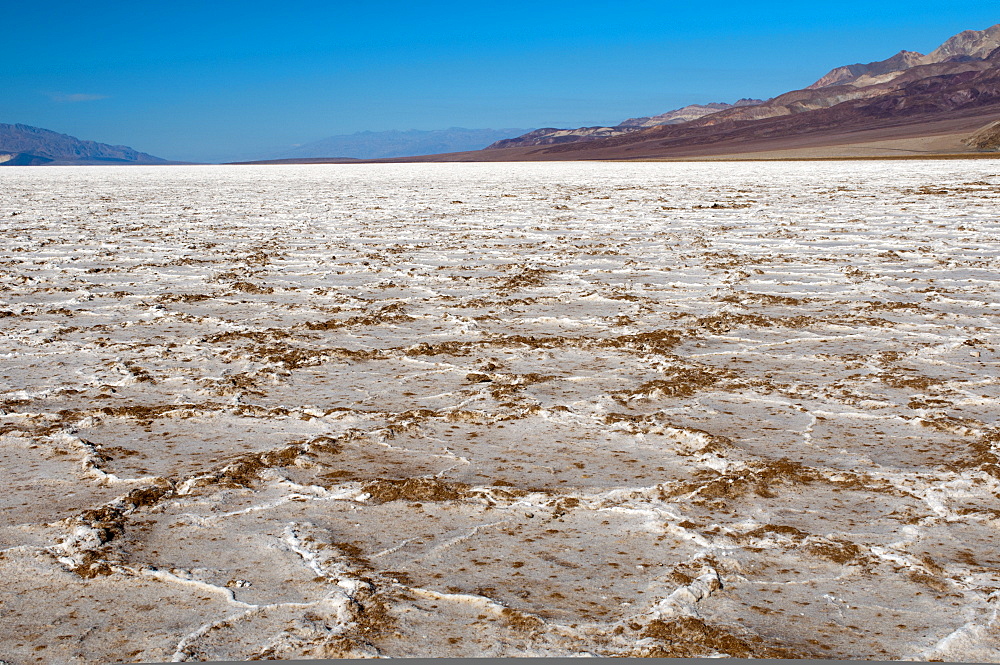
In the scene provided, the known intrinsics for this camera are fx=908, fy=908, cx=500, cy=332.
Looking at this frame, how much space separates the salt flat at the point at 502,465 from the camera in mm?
1441

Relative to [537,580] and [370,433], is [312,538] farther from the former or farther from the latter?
[370,433]

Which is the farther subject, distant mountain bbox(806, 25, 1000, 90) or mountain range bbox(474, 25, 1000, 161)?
distant mountain bbox(806, 25, 1000, 90)

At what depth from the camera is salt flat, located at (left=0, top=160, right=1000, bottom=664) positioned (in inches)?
Result: 56.7

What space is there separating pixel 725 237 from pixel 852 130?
72.2 metres

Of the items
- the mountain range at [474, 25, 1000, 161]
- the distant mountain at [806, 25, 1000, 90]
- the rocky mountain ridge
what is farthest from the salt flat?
the distant mountain at [806, 25, 1000, 90]

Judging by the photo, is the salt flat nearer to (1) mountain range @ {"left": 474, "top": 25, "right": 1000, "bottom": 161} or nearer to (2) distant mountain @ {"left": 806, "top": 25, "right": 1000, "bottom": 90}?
(1) mountain range @ {"left": 474, "top": 25, "right": 1000, "bottom": 161}

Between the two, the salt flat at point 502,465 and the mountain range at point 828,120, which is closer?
the salt flat at point 502,465

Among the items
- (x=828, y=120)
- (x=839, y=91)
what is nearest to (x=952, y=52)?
(x=839, y=91)

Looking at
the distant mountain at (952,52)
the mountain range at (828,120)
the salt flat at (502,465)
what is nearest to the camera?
the salt flat at (502,465)

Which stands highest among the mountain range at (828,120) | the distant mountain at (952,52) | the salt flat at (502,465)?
the distant mountain at (952,52)

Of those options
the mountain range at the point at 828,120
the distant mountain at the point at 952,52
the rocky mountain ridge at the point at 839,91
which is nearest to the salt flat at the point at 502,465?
the mountain range at the point at 828,120

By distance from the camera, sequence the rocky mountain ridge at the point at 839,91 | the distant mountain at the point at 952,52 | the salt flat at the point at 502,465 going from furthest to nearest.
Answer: the distant mountain at the point at 952,52 → the rocky mountain ridge at the point at 839,91 → the salt flat at the point at 502,465

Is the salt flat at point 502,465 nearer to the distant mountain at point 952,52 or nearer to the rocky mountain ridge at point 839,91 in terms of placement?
the rocky mountain ridge at point 839,91

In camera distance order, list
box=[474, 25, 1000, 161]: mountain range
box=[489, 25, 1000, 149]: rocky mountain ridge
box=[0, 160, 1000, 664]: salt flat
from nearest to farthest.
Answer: box=[0, 160, 1000, 664]: salt flat, box=[474, 25, 1000, 161]: mountain range, box=[489, 25, 1000, 149]: rocky mountain ridge
